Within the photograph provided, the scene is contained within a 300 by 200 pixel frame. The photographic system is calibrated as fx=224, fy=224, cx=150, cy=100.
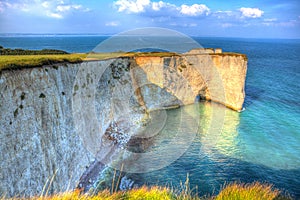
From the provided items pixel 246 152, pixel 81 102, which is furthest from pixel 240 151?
pixel 81 102

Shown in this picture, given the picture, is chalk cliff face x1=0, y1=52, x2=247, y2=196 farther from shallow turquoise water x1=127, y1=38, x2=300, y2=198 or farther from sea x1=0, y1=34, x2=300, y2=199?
shallow turquoise water x1=127, y1=38, x2=300, y2=198

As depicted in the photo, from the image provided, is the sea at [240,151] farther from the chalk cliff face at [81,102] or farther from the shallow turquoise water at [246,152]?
the chalk cliff face at [81,102]

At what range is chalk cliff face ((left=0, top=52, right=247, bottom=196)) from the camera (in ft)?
36.8

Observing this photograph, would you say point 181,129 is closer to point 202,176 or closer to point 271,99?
point 202,176

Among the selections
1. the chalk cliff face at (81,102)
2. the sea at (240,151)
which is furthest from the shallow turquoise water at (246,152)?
the chalk cliff face at (81,102)

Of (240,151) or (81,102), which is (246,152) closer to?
(240,151)

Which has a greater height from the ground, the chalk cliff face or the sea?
the chalk cliff face

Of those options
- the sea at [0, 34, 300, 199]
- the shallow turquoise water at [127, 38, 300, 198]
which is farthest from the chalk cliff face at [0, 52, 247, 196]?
the shallow turquoise water at [127, 38, 300, 198]

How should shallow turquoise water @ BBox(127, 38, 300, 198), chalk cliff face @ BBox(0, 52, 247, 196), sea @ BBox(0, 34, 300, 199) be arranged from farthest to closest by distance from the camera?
1. shallow turquoise water @ BBox(127, 38, 300, 198)
2. sea @ BBox(0, 34, 300, 199)
3. chalk cliff face @ BBox(0, 52, 247, 196)

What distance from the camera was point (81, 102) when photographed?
696 inches

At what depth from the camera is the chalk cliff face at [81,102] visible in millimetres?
11227

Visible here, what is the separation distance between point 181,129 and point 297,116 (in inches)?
624

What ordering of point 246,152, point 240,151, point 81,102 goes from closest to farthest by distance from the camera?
point 81,102 → point 246,152 → point 240,151

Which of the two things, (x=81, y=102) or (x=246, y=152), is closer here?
(x=81, y=102)
